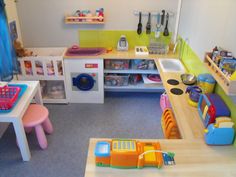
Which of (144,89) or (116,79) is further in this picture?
(144,89)

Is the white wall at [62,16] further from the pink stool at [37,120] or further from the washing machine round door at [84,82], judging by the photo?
the pink stool at [37,120]

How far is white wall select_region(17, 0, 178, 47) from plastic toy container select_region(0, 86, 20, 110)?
125 cm

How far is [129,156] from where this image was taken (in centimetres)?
135

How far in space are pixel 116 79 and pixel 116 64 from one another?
22 centimetres

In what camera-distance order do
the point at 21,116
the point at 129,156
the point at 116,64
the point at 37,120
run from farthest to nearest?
the point at 116,64 → the point at 37,120 → the point at 21,116 → the point at 129,156

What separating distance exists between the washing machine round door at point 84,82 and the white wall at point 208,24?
136 cm

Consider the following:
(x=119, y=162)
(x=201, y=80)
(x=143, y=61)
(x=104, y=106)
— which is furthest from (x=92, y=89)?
(x=119, y=162)

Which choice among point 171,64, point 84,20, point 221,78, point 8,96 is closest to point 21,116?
point 8,96

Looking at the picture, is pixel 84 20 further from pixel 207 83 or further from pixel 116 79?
pixel 207 83

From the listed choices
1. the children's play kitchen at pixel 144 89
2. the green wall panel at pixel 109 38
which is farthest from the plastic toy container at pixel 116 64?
the green wall panel at pixel 109 38

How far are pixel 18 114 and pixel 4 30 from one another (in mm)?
984

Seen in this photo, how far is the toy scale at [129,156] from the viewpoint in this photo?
1.36 meters

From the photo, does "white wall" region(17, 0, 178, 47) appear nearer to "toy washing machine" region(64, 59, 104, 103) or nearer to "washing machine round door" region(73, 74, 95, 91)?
"toy washing machine" region(64, 59, 104, 103)

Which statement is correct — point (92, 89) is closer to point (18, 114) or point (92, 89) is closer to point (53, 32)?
point (53, 32)
